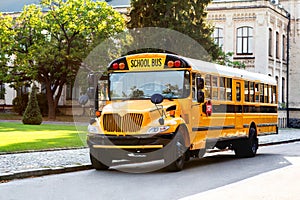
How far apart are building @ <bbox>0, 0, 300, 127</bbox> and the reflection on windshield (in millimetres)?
33464

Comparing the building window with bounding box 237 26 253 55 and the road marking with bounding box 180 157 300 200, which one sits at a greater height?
the building window with bounding box 237 26 253 55

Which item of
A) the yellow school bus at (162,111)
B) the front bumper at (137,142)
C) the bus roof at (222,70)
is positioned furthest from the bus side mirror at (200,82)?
the front bumper at (137,142)

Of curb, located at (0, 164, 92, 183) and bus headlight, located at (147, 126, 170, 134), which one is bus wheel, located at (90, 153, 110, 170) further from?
bus headlight, located at (147, 126, 170, 134)

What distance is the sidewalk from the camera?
14.4m

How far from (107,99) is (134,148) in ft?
6.81

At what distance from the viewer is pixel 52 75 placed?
49.4m

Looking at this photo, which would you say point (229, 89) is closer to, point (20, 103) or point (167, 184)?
point (167, 184)

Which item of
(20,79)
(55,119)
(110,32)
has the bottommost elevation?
(55,119)

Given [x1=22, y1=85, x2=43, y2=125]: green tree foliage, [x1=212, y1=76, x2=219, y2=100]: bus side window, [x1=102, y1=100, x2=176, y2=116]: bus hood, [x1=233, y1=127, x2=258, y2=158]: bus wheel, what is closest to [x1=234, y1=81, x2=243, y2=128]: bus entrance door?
[x1=233, y1=127, x2=258, y2=158]: bus wheel

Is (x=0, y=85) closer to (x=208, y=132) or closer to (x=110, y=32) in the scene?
(x=110, y=32)

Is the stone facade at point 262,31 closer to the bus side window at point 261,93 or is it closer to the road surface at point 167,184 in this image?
the bus side window at point 261,93

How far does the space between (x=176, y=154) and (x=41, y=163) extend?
374 centimetres

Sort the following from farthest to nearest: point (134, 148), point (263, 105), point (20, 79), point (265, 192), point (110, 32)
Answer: point (20, 79)
point (110, 32)
point (263, 105)
point (134, 148)
point (265, 192)

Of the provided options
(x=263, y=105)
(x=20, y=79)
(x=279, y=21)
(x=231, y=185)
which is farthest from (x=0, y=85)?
(x=231, y=185)
